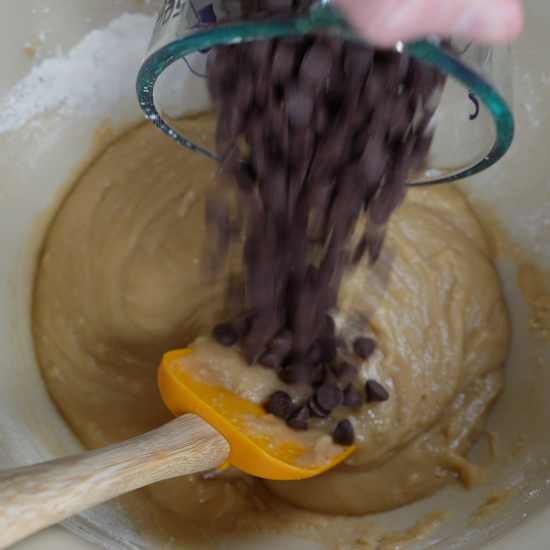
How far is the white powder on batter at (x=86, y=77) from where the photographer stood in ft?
5.97

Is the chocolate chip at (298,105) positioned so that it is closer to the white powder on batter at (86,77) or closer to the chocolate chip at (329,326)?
the chocolate chip at (329,326)

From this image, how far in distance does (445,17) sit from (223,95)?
0.53m

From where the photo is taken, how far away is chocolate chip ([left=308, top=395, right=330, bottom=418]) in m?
1.65

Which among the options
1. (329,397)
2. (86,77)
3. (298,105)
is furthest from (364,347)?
(86,77)

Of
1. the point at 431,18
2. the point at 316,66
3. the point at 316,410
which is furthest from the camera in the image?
the point at 316,410

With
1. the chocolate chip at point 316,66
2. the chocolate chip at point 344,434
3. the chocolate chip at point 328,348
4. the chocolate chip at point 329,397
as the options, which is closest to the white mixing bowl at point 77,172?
the chocolate chip at point 344,434

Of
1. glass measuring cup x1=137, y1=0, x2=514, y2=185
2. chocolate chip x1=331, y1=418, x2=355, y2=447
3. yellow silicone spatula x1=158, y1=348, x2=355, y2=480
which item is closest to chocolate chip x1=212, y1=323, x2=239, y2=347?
yellow silicone spatula x1=158, y1=348, x2=355, y2=480

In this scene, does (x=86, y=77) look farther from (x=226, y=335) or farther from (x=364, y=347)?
(x=364, y=347)

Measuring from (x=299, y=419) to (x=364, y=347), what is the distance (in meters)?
0.35

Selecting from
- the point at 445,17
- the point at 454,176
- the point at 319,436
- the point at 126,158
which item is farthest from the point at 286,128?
the point at 126,158

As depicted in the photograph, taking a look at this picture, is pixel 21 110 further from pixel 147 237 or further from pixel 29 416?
pixel 29 416

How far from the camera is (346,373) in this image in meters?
1.72

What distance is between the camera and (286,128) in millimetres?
1107

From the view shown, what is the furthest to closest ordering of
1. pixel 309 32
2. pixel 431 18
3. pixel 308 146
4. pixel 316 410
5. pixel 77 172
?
pixel 77 172
pixel 316 410
pixel 308 146
pixel 309 32
pixel 431 18
